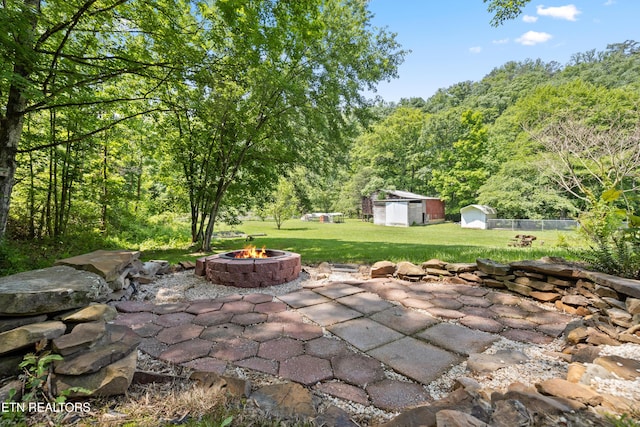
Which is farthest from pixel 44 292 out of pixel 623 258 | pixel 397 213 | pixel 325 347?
pixel 397 213

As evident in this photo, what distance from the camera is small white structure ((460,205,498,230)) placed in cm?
1958

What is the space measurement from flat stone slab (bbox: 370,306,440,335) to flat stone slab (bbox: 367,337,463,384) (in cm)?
24

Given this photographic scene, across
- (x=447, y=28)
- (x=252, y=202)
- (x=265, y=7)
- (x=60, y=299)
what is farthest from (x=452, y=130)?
(x=60, y=299)

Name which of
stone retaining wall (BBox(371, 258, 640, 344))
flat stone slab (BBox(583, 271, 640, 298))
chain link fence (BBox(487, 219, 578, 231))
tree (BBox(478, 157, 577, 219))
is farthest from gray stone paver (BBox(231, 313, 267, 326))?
tree (BBox(478, 157, 577, 219))

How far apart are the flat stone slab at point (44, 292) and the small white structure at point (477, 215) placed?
22278 millimetres

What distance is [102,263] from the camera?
2.92m

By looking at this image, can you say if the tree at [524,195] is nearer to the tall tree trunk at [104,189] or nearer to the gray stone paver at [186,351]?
the gray stone paver at [186,351]

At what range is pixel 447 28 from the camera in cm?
793

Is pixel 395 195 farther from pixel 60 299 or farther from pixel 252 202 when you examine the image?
pixel 60 299

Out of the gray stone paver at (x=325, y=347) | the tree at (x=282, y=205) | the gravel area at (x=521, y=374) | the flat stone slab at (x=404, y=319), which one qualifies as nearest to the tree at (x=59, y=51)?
the gravel area at (x=521, y=374)

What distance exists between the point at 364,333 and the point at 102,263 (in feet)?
9.59

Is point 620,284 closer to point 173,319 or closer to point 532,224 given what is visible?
point 173,319

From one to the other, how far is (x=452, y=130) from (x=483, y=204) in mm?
9957

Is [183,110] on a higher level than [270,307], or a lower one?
higher
